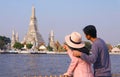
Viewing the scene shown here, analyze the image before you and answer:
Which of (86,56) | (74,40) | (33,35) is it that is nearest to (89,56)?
(86,56)

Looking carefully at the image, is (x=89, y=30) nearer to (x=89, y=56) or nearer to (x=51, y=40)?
(x=89, y=56)

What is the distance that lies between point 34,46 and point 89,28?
5484 inches

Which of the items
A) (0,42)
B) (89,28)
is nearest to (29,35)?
(0,42)

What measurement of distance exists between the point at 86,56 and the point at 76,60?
17 cm

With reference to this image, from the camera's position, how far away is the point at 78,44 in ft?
17.2

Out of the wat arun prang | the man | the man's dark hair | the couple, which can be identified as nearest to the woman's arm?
the couple

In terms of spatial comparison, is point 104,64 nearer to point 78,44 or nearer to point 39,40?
point 78,44

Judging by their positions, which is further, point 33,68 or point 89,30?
point 33,68

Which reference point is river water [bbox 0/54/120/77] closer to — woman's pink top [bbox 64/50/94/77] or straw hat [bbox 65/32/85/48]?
woman's pink top [bbox 64/50/94/77]

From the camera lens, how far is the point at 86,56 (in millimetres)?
5176

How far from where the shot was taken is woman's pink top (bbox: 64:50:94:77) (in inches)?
207

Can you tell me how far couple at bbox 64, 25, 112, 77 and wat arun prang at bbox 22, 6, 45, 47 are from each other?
137172 millimetres

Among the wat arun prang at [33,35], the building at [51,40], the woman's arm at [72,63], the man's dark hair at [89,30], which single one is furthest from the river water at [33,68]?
the building at [51,40]

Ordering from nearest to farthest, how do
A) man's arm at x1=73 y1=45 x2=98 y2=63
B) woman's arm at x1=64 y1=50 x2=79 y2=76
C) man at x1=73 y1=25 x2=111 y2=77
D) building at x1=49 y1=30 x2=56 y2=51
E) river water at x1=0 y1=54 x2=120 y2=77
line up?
1. man's arm at x1=73 y1=45 x2=98 y2=63
2. woman's arm at x1=64 y1=50 x2=79 y2=76
3. man at x1=73 y1=25 x2=111 y2=77
4. river water at x1=0 y1=54 x2=120 y2=77
5. building at x1=49 y1=30 x2=56 y2=51
